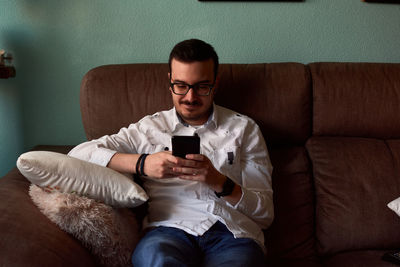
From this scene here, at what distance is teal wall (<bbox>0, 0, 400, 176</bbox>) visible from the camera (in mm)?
1752

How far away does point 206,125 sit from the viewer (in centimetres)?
143

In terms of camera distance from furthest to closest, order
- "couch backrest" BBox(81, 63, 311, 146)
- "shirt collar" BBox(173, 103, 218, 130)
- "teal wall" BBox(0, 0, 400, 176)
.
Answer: "teal wall" BBox(0, 0, 400, 176), "couch backrest" BBox(81, 63, 311, 146), "shirt collar" BBox(173, 103, 218, 130)

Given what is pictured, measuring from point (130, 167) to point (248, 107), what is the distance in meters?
0.58

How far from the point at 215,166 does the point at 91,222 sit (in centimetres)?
50

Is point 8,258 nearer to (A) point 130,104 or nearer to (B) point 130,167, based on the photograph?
(B) point 130,167

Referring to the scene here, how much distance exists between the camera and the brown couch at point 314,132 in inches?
57.4

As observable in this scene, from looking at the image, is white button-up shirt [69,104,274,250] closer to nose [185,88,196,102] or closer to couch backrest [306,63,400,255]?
nose [185,88,196,102]

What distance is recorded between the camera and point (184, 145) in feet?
3.61

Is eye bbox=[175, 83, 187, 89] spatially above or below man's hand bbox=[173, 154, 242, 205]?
above

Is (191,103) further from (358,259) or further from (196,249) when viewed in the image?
(358,259)

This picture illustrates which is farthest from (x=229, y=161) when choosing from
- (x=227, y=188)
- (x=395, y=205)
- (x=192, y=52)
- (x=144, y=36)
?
(x=144, y=36)

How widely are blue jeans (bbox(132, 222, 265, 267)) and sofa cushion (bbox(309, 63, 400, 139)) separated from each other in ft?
2.15

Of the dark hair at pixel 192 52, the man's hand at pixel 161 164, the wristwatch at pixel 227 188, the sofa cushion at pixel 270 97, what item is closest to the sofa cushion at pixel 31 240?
the man's hand at pixel 161 164

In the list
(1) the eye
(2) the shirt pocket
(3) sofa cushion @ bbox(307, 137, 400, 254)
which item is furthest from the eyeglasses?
(3) sofa cushion @ bbox(307, 137, 400, 254)
